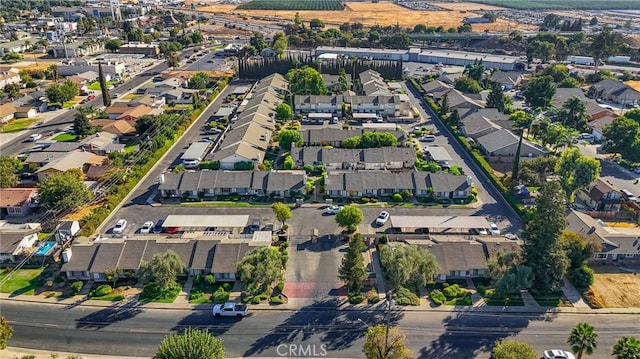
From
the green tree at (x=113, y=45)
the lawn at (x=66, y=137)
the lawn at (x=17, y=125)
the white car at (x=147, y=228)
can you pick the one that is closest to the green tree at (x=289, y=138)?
the white car at (x=147, y=228)

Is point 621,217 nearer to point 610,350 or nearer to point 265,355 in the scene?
point 610,350

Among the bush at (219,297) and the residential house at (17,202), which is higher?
the residential house at (17,202)

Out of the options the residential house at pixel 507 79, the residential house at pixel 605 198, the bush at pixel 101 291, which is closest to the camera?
the bush at pixel 101 291

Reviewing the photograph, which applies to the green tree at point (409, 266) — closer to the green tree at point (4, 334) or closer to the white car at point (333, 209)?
the white car at point (333, 209)

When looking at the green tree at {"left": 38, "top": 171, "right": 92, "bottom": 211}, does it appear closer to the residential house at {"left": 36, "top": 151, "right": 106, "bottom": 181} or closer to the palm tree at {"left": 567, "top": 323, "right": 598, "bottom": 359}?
the residential house at {"left": 36, "top": 151, "right": 106, "bottom": 181}

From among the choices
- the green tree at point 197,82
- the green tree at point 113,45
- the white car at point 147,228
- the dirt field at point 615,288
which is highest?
the green tree at point 113,45

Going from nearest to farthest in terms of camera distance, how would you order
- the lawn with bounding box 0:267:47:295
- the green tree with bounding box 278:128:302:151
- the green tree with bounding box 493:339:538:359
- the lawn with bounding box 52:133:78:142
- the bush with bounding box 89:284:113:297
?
1. the green tree with bounding box 493:339:538:359
2. the bush with bounding box 89:284:113:297
3. the lawn with bounding box 0:267:47:295
4. the green tree with bounding box 278:128:302:151
5. the lawn with bounding box 52:133:78:142

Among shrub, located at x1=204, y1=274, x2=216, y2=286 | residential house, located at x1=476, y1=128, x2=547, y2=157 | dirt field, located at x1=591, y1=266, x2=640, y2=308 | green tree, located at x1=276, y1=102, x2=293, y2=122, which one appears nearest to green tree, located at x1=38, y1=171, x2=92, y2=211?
shrub, located at x1=204, y1=274, x2=216, y2=286
